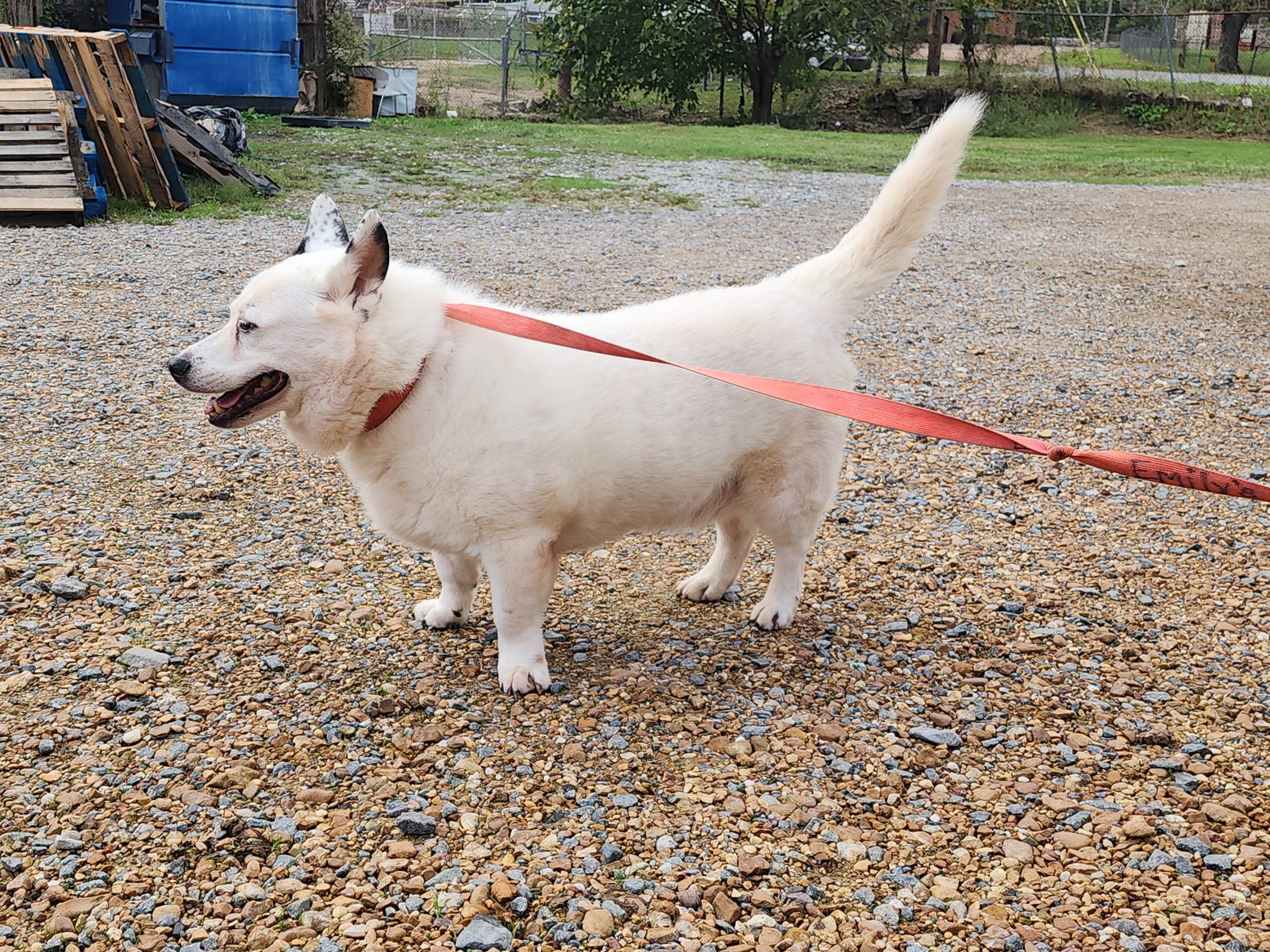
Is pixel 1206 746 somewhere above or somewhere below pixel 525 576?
below

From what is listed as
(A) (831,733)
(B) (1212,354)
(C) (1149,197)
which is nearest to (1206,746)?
(A) (831,733)

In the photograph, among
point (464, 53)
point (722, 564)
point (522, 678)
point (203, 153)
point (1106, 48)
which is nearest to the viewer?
point (522, 678)

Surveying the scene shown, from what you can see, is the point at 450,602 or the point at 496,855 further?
the point at 450,602

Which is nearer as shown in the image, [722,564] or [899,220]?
[899,220]

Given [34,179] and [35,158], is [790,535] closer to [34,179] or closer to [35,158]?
[34,179]

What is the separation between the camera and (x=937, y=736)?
3264 millimetres

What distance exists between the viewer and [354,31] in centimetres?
2323

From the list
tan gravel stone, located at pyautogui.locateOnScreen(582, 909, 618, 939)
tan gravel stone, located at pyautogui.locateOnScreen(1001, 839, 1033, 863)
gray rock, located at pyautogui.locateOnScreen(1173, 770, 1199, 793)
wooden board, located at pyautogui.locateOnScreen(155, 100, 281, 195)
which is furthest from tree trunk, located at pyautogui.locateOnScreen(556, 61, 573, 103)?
tan gravel stone, located at pyautogui.locateOnScreen(582, 909, 618, 939)

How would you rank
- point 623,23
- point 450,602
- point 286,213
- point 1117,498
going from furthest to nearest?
point 623,23 → point 286,213 → point 1117,498 → point 450,602

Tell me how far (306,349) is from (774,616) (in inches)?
69.7

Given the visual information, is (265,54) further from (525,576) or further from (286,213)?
(525,576)

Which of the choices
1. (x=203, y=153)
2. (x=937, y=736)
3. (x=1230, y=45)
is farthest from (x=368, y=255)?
(x=1230, y=45)

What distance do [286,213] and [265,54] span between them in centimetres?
980

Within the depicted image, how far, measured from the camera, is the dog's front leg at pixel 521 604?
329cm
